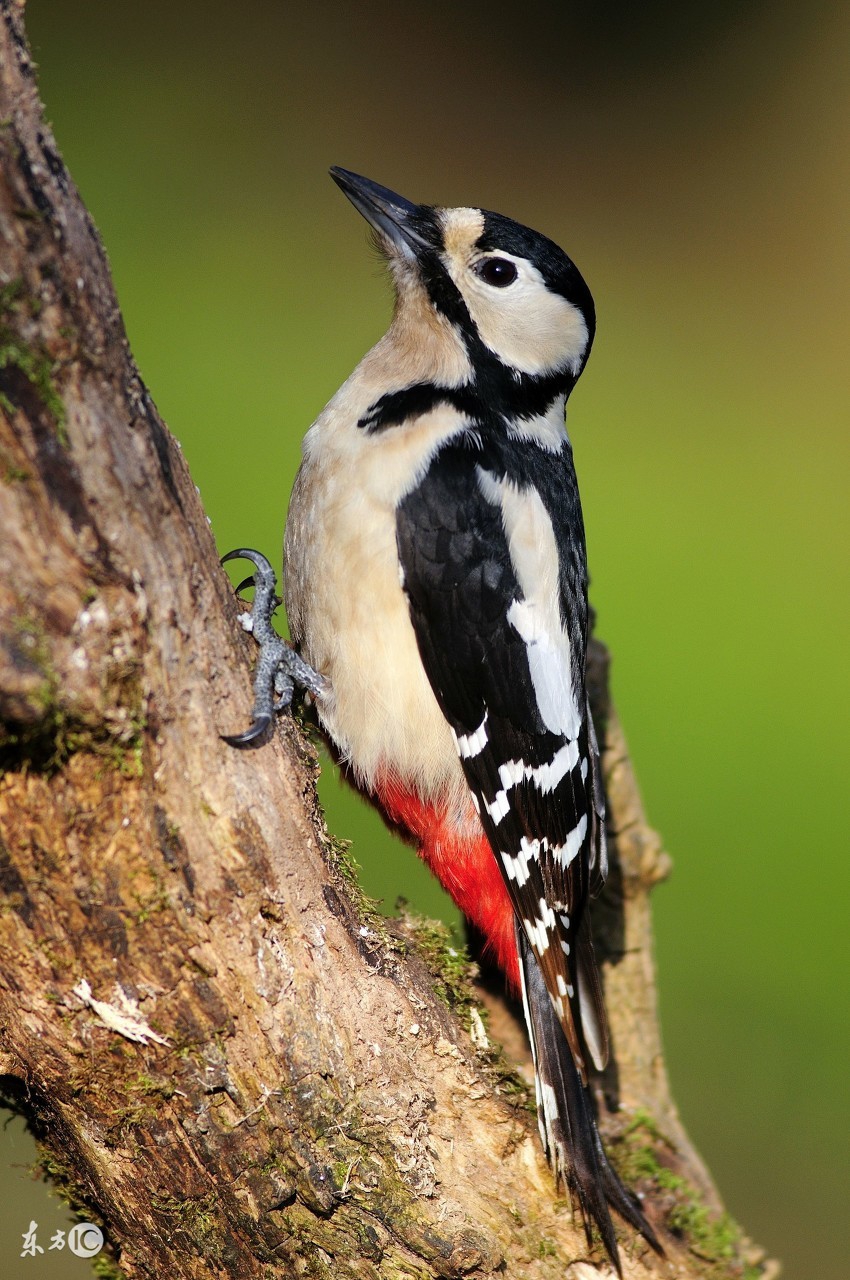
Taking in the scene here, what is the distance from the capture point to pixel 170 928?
1625mm

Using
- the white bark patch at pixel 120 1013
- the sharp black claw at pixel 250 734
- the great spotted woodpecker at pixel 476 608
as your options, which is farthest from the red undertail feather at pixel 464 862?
the white bark patch at pixel 120 1013

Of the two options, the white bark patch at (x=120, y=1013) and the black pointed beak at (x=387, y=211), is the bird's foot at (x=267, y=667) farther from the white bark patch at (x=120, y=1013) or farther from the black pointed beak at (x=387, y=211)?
the black pointed beak at (x=387, y=211)

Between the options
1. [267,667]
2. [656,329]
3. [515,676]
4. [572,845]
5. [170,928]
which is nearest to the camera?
[170,928]

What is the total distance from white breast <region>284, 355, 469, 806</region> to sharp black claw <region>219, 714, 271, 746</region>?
507 millimetres

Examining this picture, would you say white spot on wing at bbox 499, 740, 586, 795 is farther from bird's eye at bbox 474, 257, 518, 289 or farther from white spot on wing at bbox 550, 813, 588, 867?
bird's eye at bbox 474, 257, 518, 289

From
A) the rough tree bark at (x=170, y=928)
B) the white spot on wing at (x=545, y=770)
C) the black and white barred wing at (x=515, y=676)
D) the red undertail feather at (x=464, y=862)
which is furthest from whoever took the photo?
the red undertail feather at (x=464, y=862)

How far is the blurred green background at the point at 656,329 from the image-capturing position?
494 centimetres

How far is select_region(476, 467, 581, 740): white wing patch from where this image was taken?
87.1 inches

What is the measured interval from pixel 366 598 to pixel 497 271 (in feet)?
2.75

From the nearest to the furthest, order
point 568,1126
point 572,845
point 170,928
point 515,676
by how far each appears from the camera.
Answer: point 170,928
point 568,1126
point 515,676
point 572,845

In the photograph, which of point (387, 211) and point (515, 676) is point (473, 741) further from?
point (387, 211)

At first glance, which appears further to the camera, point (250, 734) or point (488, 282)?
point (488, 282)

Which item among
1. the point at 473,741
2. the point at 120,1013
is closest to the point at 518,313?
the point at 473,741

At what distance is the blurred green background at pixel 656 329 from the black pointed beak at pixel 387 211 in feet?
8.83
